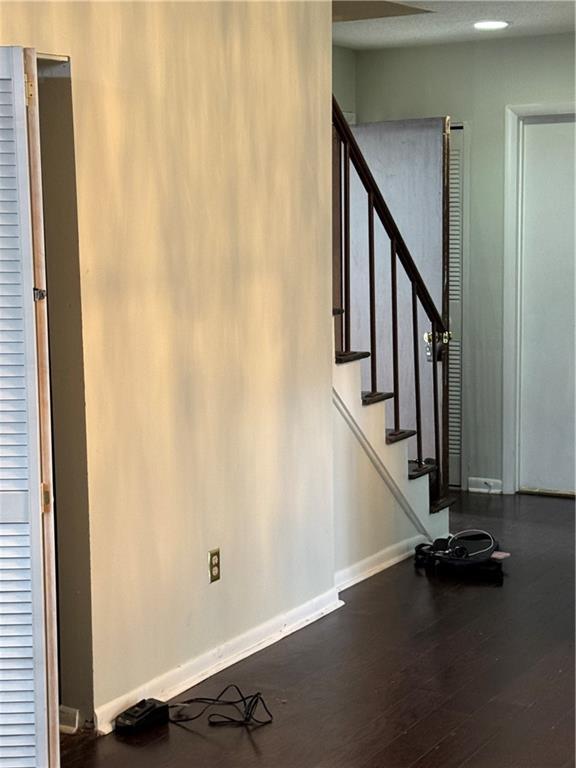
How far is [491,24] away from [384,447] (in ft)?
7.93

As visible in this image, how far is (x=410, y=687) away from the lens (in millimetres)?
3840

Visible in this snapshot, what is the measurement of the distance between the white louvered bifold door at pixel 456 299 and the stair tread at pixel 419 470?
117 cm

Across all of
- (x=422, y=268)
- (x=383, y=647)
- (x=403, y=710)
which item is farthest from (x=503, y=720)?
(x=422, y=268)

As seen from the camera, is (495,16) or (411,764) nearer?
(411,764)

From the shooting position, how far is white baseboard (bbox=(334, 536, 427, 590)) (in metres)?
5.04

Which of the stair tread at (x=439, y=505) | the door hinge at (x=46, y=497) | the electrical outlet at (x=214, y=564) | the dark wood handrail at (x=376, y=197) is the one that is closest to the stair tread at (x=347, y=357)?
the dark wood handrail at (x=376, y=197)

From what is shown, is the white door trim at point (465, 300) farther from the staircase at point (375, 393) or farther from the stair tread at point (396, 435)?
the stair tread at point (396, 435)

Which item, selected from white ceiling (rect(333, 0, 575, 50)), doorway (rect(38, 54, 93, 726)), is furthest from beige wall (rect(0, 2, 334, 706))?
white ceiling (rect(333, 0, 575, 50))

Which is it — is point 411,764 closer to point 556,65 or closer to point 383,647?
point 383,647

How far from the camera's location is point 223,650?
4.08 m

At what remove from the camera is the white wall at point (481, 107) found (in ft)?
21.6

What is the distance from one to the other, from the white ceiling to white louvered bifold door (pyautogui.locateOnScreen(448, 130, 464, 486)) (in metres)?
0.61

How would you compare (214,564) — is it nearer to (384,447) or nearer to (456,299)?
(384,447)

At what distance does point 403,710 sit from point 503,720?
0.31 m
